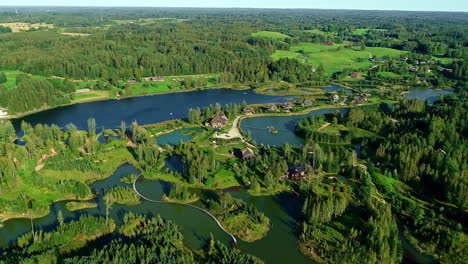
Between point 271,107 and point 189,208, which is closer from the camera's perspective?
point 189,208

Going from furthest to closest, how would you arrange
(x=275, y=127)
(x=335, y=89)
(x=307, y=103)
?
1. (x=335, y=89)
2. (x=307, y=103)
3. (x=275, y=127)

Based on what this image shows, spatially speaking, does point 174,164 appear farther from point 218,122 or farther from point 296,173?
point 296,173

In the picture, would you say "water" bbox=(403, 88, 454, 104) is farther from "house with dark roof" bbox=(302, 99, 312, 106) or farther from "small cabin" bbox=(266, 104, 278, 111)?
"small cabin" bbox=(266, 104, 278, 111)

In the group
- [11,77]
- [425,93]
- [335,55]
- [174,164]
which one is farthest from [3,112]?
[335,55]

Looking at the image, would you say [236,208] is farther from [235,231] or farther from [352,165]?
[352,165]

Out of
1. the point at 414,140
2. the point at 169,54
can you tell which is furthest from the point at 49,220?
the point at 169,54

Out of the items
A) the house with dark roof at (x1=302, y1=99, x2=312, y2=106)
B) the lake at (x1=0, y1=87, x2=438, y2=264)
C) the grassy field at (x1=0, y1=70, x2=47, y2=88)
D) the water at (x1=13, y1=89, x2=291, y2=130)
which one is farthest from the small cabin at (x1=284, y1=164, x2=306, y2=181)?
the grassy field at (x1=0, y1=70, x2=47, y2=88)
